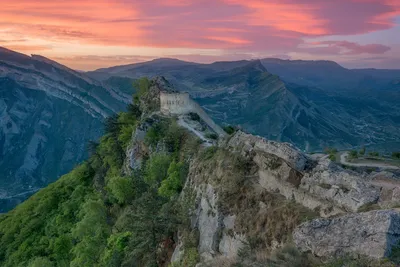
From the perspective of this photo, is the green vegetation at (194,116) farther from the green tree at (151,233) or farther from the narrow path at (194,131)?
the green tree at (151,233)

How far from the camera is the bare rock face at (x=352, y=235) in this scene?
53.6 ft

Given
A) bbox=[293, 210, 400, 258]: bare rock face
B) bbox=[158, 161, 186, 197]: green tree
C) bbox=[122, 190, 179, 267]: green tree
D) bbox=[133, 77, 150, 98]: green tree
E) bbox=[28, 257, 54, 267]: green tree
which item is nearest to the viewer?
bbox=[293, 210, 400, 258]: bare rock face

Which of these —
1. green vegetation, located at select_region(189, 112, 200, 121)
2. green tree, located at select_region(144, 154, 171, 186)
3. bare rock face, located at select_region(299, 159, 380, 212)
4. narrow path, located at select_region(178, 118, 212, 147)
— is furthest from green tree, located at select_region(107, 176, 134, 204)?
bare rock face, located at select_region(299, 159, 380, 212)

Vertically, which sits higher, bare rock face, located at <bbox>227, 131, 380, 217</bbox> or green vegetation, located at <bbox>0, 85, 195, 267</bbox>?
bare rock face, located at <bbox>227, 131, 380, 217</bbox>

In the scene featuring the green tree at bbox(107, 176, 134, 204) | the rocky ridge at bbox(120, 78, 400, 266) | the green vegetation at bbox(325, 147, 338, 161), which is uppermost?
the rocky ridge at bbox(120, 78, 400, 266)

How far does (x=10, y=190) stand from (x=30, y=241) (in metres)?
147

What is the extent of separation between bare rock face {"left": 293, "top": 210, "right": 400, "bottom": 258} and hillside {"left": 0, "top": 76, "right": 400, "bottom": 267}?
0.05 m

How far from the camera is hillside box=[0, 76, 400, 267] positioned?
18.3 meters

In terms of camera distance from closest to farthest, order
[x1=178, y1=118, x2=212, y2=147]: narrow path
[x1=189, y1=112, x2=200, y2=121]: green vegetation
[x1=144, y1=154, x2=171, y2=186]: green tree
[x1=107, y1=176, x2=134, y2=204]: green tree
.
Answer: [x1=144, y1=154, x2=171, y2=186]: green tree, [x1=178, y1=118, x2=212, y2=147]: narrow path, [x1=107, y1=176, x2=134, y2=204]: green tree, [x1=189, y1=112, x2=200, y2=121]: green vegetation

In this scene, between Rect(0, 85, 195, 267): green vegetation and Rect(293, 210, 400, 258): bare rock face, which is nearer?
Rect(293, 210, 400, 258): bare rock face

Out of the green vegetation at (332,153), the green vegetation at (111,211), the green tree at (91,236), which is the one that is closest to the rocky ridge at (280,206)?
the green vegetation at (111,211)

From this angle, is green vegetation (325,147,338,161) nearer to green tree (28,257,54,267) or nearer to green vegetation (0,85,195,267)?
green vegetation (0,85,195,267)

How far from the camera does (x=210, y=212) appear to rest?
28906 millimetres

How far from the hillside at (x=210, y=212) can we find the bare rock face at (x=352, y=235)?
0.05 m
